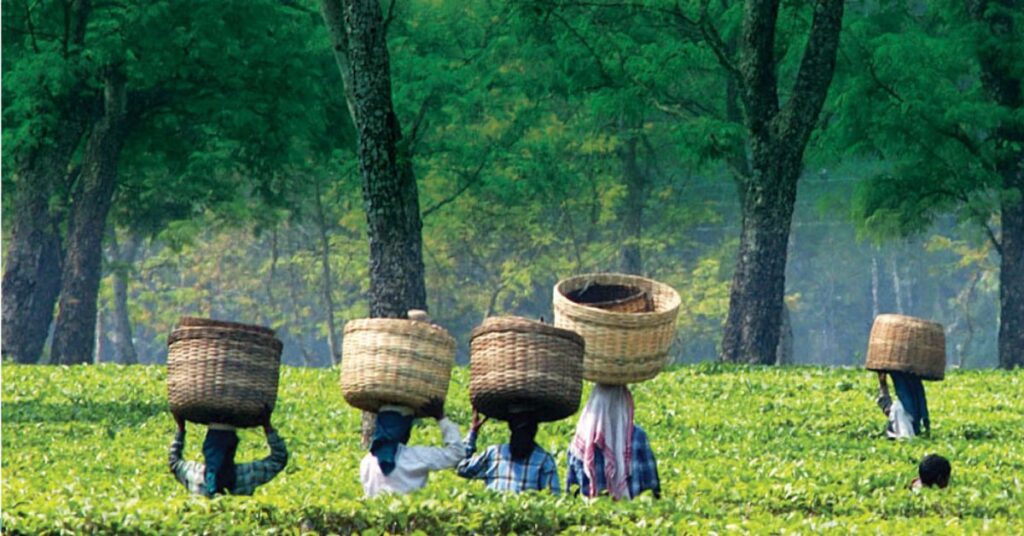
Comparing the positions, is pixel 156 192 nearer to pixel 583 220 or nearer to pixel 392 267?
pixel 583 220

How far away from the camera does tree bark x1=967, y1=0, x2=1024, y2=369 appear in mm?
30656

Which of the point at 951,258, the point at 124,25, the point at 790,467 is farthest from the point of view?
the point at 951,258

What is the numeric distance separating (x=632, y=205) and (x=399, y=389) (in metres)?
36.2

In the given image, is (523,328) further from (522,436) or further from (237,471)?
(237,471)

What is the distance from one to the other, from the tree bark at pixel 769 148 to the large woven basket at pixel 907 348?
781cm

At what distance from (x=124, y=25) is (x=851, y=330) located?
58111 mm

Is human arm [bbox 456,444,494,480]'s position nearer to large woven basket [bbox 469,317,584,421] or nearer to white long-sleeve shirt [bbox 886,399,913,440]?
large woven basket [bbox 469,317,584,421]

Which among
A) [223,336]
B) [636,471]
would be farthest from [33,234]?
[636,471]

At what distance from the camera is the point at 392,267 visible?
1642cm

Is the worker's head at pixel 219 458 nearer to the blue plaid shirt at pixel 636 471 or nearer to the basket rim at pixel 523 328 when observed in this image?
the basket rim at pixel 523 328

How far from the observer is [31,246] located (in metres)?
30.3

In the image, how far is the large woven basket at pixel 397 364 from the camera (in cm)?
1022

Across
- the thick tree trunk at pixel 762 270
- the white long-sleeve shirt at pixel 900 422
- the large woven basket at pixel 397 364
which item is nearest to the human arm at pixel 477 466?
the large woven basket at pixel 397 364

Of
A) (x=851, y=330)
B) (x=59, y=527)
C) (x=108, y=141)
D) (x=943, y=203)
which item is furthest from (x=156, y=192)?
(x=851, y=330)
